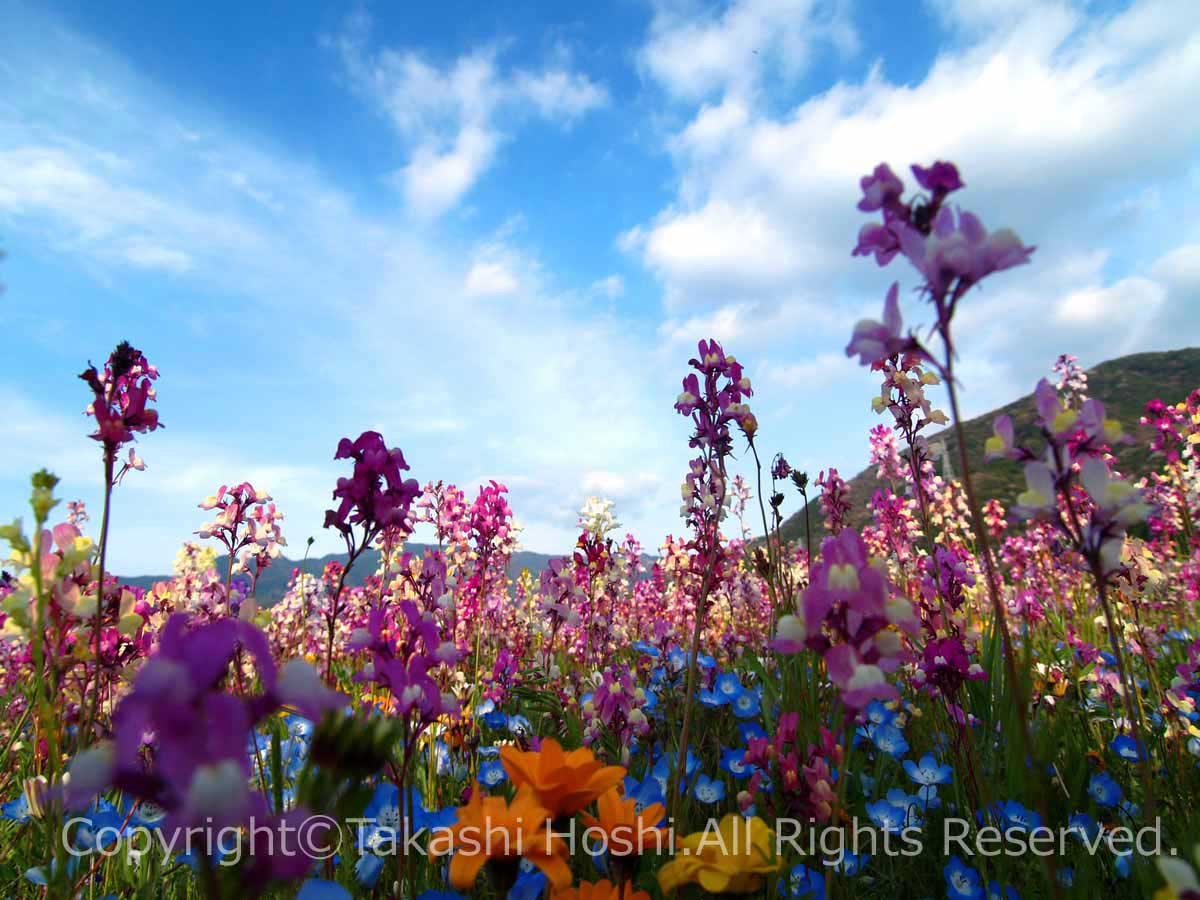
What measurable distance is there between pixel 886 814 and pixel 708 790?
0.74m

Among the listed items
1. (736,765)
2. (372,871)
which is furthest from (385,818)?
(736,765)

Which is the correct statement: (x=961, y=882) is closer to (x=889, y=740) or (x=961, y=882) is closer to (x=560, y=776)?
(x=889, y=740)

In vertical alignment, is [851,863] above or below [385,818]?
below

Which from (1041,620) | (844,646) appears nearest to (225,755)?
(844,646)

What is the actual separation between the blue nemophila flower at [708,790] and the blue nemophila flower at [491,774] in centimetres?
98

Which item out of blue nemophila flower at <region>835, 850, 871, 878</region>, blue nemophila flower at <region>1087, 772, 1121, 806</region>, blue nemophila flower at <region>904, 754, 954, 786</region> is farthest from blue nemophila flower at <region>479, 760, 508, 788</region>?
blue nemophila flower at <region>1087, 772, 1121, 806</region>

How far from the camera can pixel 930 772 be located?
112 inches

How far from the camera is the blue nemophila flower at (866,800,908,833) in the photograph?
8.64 ft

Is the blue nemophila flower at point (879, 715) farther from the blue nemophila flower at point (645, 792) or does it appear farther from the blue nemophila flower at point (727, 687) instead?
the blue nemophila flower at point (645, 792)

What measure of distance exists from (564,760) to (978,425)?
8229 centimetres

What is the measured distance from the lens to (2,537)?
5.84 feet

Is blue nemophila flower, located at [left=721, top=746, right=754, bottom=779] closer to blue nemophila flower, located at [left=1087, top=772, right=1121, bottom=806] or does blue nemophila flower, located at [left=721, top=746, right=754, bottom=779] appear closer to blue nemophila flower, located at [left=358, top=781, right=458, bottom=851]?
blue nemophila flower, located at [left=1087, top=772, right=1121, bottom=806]

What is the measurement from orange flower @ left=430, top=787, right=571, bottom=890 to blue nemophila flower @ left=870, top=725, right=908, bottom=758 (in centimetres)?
248

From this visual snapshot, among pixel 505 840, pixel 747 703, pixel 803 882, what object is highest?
pixel 505 840
